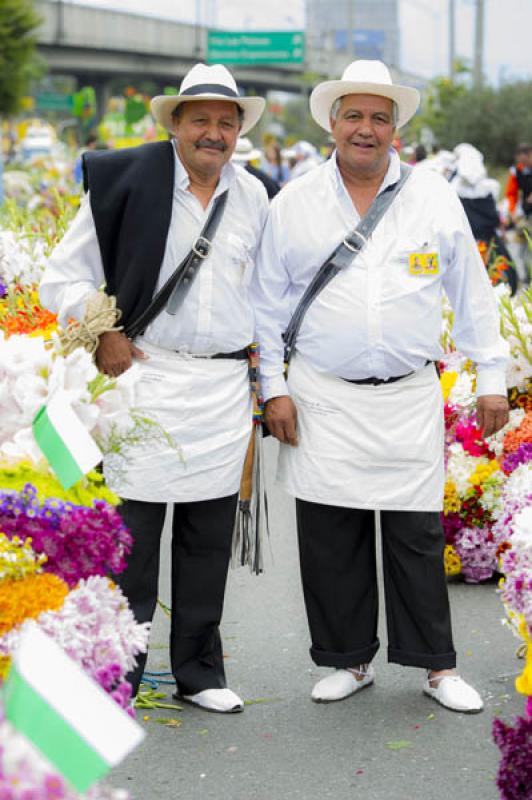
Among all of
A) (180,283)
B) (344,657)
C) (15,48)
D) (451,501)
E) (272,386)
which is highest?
(15,48)

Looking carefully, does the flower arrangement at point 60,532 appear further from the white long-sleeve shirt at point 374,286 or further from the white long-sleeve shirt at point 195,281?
the white long-sleeve shirt at point 374,286

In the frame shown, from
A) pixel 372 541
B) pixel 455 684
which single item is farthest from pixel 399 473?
pixel 455 684

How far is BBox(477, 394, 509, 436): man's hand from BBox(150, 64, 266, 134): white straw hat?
1.25 metres

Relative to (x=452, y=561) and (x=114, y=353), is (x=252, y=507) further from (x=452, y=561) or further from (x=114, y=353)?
(x=452, y=561)

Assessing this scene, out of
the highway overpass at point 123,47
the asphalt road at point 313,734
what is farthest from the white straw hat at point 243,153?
the highway overpass at point 123,47

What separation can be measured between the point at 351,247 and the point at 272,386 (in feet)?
1.79

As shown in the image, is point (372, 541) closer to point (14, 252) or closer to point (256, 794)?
point (256, 794)

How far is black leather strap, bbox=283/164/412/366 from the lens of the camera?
4.58 meters

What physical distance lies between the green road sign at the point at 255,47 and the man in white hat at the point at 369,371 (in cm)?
4162

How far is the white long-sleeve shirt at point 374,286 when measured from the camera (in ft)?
15.0

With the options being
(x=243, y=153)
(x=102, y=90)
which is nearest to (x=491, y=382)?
(x=243, y=153)

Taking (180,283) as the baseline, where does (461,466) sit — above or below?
below

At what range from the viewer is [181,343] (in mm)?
4555

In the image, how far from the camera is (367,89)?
15.2ft
